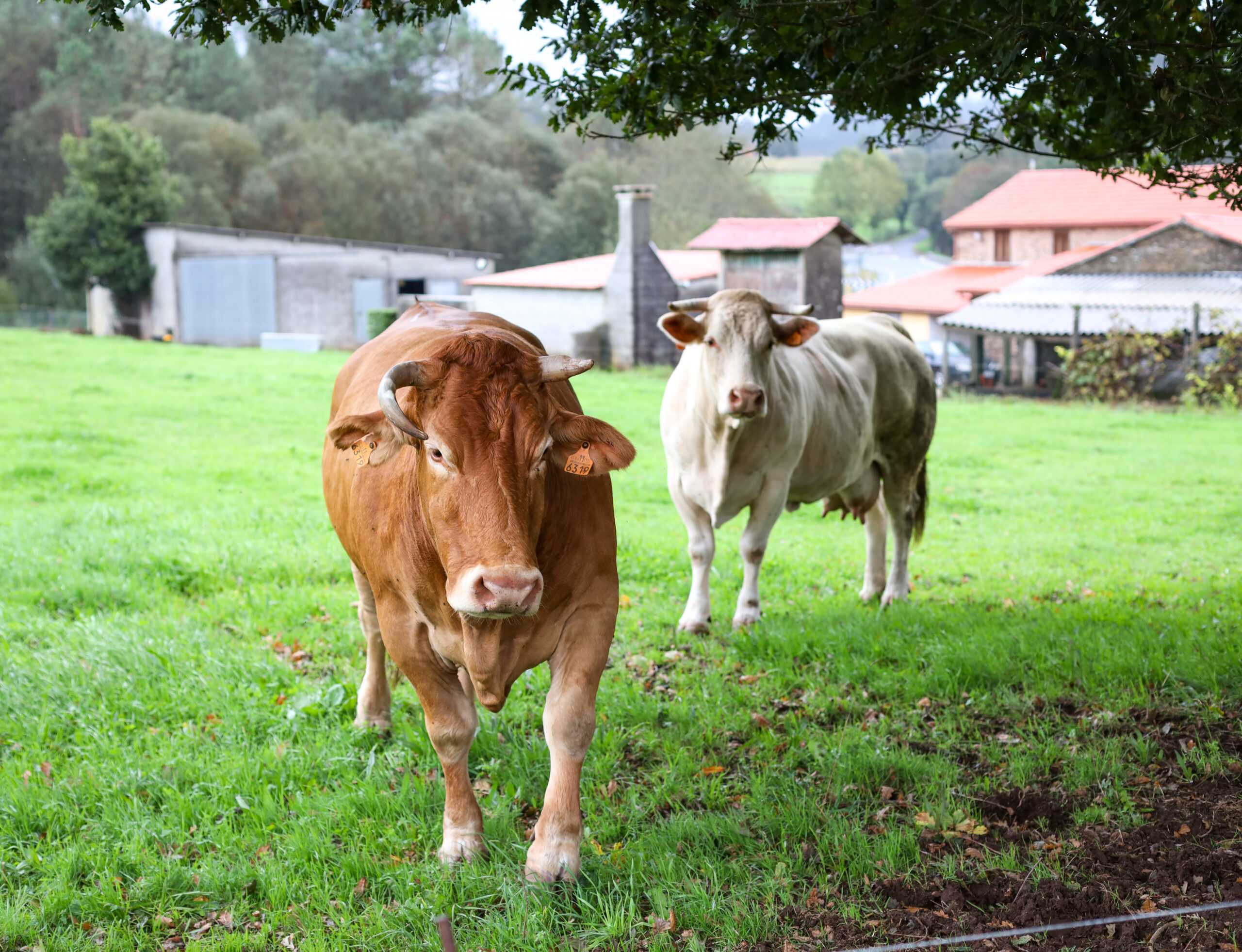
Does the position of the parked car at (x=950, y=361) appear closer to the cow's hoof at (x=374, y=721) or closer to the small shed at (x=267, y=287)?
the small shed at (x=267, y=287)

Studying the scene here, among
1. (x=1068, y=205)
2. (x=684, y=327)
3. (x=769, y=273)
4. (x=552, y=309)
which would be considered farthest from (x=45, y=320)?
(x=684, y=327)

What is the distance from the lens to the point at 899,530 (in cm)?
755

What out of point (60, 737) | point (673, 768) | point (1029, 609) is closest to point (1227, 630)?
point (1029, 609)

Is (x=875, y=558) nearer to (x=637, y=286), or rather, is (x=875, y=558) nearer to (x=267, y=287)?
(x=637, y=286)

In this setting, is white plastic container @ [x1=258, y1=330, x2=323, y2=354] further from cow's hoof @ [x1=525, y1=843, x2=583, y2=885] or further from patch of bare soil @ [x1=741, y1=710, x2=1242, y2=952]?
patch of bare soil @ [x1=741, y1=710, x2=1242, y2=952]

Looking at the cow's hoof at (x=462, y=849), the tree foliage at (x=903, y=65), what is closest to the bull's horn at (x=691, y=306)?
the tree foliage at (x=903, y=65)

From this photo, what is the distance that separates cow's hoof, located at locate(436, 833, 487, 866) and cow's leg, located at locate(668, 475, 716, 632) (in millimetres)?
2729

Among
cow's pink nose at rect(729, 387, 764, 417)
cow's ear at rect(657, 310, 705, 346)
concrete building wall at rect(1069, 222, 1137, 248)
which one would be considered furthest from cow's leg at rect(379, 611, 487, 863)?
concrete building wall at rect(1069, 222, 1137, 248)

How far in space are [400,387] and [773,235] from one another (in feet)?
89.9

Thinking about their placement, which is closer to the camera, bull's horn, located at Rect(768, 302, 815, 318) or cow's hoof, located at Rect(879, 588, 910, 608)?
bull's horn, located at Rect(768, 302, 815, 318)

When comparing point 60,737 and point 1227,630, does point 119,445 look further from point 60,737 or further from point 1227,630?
point 1227,630

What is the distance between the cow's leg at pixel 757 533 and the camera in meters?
6.60

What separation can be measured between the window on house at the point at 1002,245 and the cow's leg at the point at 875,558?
3976 centimetres

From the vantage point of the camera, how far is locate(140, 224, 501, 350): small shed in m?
40.8
